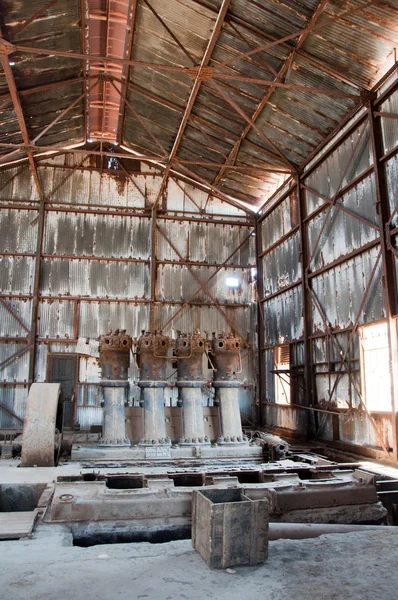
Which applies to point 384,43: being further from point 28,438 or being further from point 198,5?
point 28,438

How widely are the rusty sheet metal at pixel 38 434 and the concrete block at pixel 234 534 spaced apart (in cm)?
398

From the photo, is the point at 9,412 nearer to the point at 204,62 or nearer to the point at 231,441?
the point at 231,441

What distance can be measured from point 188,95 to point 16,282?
8029 mm

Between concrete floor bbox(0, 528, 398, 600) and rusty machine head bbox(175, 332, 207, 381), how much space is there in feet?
15.6

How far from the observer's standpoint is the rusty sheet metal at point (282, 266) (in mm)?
14180

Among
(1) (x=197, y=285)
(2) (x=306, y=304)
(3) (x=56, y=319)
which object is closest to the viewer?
(2) (x=306, y=304)

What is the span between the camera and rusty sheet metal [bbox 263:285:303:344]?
1388 centimetres

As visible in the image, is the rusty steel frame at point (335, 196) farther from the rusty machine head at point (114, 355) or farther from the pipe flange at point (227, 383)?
the rusty machine head at point (114, 355)

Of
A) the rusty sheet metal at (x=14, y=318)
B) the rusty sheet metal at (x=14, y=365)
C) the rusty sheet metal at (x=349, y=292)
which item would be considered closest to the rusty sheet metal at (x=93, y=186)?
the rusty sheet metal at (x=14, y=318)

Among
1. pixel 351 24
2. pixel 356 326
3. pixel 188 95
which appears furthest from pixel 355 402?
pixel 188 95

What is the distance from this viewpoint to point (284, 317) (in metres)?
14.9

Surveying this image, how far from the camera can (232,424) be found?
898 centimetres

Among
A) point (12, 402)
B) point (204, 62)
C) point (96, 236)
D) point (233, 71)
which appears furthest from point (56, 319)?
point (233, 71)

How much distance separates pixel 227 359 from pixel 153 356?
149 cm
